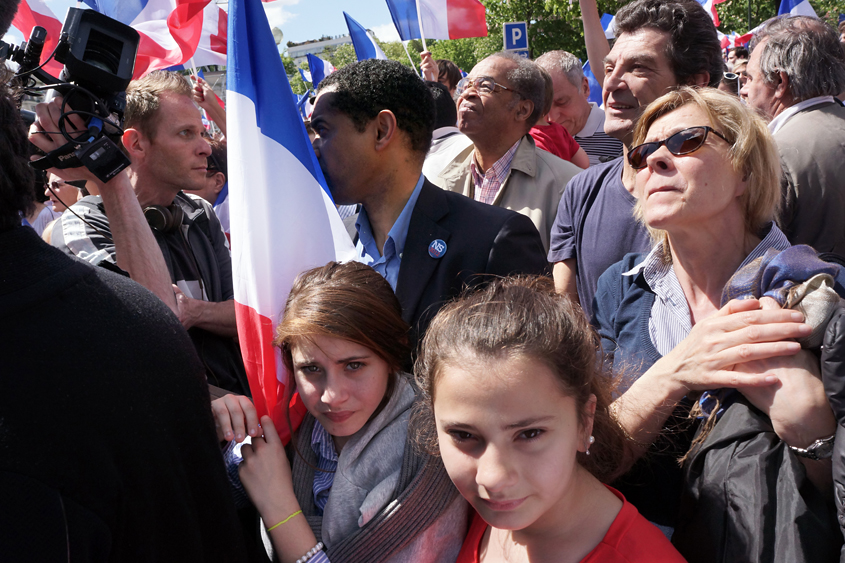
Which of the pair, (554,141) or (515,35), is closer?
(554,141)

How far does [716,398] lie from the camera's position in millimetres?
1664

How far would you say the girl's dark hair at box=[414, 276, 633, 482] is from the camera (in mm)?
1564

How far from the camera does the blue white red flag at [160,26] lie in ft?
15.6

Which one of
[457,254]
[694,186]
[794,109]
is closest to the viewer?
[694,186]

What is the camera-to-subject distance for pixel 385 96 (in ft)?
8.32

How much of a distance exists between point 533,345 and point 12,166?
1065 mm

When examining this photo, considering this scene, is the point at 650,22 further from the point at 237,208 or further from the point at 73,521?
the point at 73,521

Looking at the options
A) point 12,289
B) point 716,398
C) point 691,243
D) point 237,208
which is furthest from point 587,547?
point 237,208

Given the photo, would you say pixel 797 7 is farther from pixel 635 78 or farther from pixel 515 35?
pixel 635 78

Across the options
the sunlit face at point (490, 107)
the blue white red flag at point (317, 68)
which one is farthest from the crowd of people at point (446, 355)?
the blue white red flag at point (317, 68)

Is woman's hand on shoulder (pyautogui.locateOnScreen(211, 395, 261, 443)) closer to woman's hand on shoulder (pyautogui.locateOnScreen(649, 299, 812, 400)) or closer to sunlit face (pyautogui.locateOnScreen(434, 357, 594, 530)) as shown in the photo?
sunlit face (pyautogui.locateOnScreen(434, 357, 594, 530))

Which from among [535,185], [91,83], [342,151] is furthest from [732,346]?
[535,185]

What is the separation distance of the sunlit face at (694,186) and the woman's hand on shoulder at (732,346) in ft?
1.46

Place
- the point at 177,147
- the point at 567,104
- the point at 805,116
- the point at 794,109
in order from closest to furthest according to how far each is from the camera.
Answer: the point at 177,147, the point at 805,116, the point at 794,109, the point at 567,104
